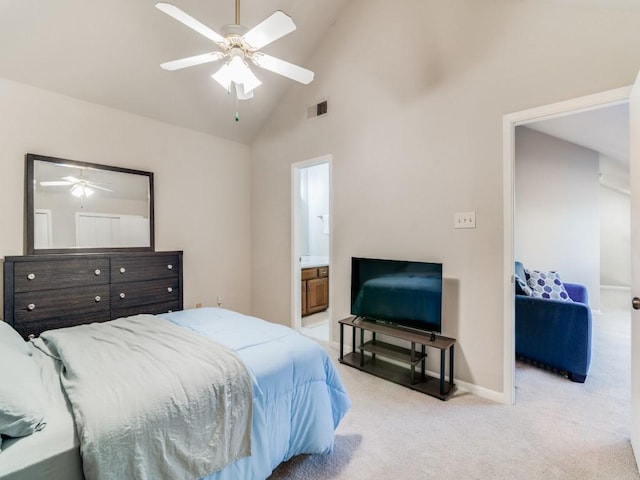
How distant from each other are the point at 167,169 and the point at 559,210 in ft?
17.5

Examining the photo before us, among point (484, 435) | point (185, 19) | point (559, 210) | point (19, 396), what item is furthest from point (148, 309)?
point (559, 210)

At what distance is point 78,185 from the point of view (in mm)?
3006

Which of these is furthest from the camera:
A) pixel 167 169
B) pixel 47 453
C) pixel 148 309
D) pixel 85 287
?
pixel 167 169

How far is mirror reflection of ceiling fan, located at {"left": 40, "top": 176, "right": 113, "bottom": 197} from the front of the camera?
2910mm

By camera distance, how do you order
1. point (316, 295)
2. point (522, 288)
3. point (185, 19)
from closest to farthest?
point (185, 19)
point (522, 288)
point (316, 295)

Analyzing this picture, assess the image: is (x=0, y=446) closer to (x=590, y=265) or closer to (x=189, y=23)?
(x=189, y=23)

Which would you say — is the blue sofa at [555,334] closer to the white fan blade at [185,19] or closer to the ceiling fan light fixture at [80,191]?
the white fan blade at [185,19]

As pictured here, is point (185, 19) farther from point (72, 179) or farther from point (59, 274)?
point (59, 274)

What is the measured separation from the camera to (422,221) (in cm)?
278

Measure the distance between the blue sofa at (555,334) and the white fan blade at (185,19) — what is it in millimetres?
3308

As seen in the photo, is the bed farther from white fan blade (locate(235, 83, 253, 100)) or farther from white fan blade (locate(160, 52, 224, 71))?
white fan blade (locate(160, 52, 224, 71))

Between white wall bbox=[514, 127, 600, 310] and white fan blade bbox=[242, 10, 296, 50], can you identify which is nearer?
white fan blade bbox=[242, 10, 296, 50]

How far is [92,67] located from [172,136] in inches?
39.3

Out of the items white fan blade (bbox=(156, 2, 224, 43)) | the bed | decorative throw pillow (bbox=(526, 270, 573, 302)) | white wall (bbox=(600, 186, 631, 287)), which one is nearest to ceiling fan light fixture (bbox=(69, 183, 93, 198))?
the bed
